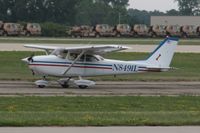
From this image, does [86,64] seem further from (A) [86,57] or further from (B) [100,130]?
(B) [100,130]

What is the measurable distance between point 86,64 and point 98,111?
11.0 meters

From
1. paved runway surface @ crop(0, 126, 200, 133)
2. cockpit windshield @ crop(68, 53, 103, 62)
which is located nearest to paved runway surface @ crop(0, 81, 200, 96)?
cockpit windshield @ crop(68, 53, 103, 62)

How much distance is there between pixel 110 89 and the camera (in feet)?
89.2

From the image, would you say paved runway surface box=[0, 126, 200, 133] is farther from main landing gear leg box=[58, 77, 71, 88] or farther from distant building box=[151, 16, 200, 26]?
distant building box=[151, 16, 200, 26]

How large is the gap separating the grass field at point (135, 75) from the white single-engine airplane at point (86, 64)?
3.38 m

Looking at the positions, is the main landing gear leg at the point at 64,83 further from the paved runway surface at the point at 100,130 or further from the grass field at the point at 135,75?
the paved runway surface at the point at 100,130

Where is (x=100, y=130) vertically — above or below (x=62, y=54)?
above

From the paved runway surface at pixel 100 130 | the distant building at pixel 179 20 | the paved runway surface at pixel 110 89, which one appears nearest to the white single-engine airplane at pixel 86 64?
the paved runway surface at pixel 110 89

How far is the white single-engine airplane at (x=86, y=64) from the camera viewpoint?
28.2m

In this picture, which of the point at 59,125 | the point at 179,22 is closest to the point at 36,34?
the point at 179,22

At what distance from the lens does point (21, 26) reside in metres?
90.2

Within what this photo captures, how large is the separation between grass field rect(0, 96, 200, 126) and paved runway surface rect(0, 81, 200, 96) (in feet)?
7.75

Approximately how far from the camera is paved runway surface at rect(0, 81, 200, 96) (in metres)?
24.8

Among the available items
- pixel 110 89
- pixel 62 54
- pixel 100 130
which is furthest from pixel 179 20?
pixel 100 130
